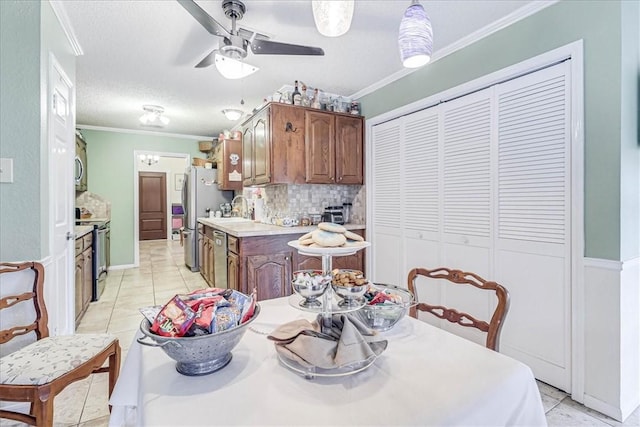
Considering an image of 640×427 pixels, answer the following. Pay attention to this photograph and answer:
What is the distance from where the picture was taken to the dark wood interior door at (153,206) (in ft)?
30.1

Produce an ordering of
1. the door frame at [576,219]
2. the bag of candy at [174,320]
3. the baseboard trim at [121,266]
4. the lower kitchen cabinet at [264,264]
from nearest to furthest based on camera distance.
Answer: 1. the bag of candy at [174,320]
2. the door frame at [576,219]
3. the lower kitchen cabinet at [264,264]
4. the baseboard trim at [121,266]

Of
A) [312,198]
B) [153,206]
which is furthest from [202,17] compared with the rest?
[153,206]

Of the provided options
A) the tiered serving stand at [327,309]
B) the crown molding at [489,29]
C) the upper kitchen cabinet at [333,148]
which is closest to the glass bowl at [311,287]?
the tiered serving stand at [327,309]

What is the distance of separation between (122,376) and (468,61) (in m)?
2.92

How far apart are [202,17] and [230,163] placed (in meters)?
3.26

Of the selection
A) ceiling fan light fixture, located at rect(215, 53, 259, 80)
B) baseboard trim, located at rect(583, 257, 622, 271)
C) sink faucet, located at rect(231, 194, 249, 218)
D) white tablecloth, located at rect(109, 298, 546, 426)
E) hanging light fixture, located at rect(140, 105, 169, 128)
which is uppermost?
hanging light fixture, located at rect(140, 105, 169, 128)

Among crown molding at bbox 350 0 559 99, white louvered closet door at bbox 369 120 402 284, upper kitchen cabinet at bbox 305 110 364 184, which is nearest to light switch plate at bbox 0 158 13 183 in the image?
upper kitchen cabinet at bbox 305 110 364 184

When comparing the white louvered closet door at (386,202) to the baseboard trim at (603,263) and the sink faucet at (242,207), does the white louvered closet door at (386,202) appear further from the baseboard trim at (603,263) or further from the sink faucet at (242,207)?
the sink faucet at (242,207)

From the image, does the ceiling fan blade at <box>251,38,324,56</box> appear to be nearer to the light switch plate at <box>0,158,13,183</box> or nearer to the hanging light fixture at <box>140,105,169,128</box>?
the light switch plate at <box>0,158,13,183</box>

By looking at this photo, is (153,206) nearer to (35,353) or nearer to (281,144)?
(281,144)

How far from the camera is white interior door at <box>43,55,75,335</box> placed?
6.64 feet

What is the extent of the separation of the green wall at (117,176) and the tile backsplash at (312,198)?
3.09 meters

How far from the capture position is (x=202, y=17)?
1685 millimetres

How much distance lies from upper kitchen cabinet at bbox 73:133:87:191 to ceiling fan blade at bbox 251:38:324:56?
147 inches
